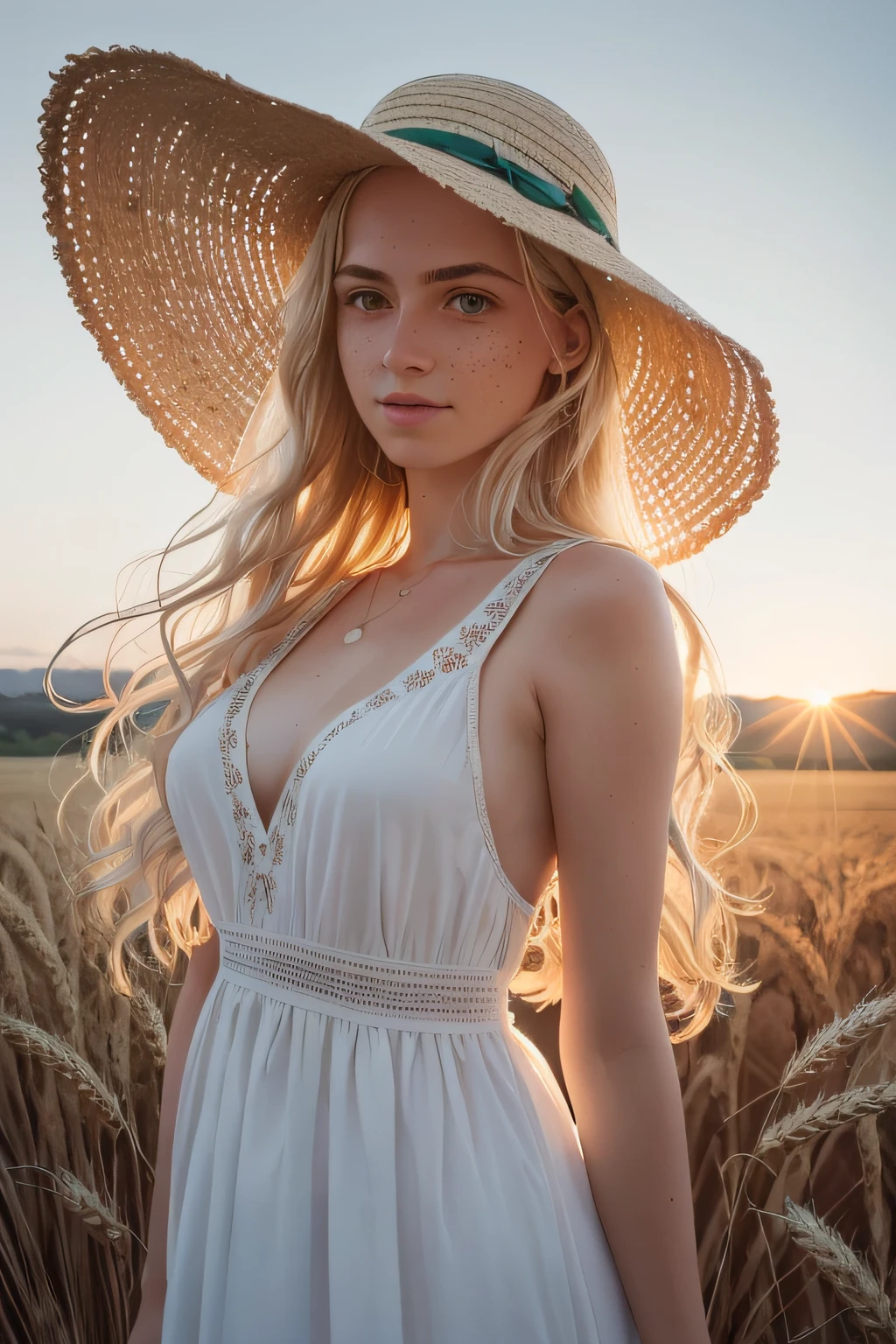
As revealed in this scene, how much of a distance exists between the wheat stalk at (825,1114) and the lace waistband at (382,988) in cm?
72

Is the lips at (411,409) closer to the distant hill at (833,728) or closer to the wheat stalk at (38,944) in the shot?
the distant hill at (833,728)

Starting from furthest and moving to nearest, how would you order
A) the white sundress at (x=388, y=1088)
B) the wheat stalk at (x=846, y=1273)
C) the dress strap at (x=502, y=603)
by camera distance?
1. the wheat stalk at (x=846, y=1273)
2. the dress strap at (x=502, y=603)
3. the white sundress at (x=388, y=1088)

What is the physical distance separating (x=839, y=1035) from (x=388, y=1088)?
2.76ft

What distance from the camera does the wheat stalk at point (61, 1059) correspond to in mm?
1605

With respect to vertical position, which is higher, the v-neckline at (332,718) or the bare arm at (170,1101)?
the v-neckline at (332,718)

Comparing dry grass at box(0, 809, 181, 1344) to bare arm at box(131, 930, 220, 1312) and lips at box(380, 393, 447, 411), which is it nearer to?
bare arm at box(131, 930, 220, 1312)

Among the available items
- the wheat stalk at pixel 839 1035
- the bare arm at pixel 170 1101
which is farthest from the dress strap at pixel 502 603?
the wheat stalk at pixel 839 1035

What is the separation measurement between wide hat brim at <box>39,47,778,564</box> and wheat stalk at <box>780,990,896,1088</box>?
2.28 ft

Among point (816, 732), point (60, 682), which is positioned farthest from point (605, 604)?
point (60, 682)

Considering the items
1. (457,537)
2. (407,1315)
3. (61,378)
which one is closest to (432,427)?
(457,537)

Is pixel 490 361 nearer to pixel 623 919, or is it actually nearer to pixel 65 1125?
pixel 623 919

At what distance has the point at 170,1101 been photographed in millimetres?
1195

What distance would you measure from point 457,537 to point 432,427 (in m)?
0.15

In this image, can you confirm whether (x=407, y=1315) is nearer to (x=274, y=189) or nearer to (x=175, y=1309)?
(x=175, y=1309)
